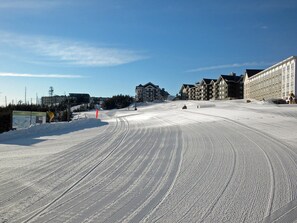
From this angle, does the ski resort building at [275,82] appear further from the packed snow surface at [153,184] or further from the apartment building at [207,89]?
the packed snow surface at [153,184]

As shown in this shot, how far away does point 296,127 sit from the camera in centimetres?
1758

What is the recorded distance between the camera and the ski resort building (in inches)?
2929

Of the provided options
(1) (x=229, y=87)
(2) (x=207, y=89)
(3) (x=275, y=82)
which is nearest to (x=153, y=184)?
(3) (x=275, y=82)

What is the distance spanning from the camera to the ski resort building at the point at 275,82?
74406 millimetres

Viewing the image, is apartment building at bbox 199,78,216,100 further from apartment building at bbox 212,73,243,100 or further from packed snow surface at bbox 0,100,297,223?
packed snow surface at bbox 0,100,297,223

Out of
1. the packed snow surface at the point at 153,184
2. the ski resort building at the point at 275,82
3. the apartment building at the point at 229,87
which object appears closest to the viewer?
the packed snow surface at the point at 153,184

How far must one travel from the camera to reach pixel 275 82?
3433 inches

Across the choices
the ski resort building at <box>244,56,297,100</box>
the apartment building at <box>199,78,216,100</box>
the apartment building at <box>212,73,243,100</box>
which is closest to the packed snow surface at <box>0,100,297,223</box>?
the ski resort building at <box>244,56,297,100</box>

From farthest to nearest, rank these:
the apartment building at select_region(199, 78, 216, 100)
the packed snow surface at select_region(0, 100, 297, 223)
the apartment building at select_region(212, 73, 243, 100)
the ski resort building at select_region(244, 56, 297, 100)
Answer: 1. the apartment building at select_region(199, 78, 216, 100)
2. the apartment building at select_region(212, 73, 243, 100)
3. the ski resort building at select_region(244, 56, 297, 100)
4. the packed snow surface at select_region(0, 100, 297, 223)

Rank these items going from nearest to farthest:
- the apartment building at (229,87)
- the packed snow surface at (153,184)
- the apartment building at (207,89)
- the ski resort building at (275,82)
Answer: the packed snow surface at (153,184)
the ski resort building at (275,82)
the apartment building at (229,87)
the apartment building at (207,89)

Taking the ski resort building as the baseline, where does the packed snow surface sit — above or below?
below

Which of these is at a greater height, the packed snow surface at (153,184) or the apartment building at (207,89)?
the apartment building at (207,89)

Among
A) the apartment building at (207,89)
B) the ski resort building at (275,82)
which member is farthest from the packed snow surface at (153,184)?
the apartment building at (207,89)

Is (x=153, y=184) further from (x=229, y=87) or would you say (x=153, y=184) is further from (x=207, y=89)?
(x=207, y=89)
